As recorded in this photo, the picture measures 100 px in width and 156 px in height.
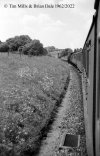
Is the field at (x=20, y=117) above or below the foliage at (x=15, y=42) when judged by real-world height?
below

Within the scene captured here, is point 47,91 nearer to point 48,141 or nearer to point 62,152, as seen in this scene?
point 48,141

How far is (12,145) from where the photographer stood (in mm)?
7152

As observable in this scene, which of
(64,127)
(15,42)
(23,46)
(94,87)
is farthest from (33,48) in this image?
(94,87)

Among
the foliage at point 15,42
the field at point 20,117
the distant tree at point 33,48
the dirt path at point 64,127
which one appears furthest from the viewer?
Answer: the foliage at point 15,42

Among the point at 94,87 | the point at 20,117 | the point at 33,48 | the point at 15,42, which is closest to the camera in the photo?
the point at 94,87

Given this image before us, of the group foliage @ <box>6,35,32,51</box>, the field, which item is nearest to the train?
the field

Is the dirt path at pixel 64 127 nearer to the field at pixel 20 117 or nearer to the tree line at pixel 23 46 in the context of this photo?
the field at pixel 20 117

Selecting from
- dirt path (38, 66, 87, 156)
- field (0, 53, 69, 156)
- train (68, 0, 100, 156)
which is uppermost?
train (68, 0, 100, 156)

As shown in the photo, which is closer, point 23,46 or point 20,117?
point 20,117

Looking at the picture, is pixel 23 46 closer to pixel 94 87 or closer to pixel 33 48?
pixel 33 48

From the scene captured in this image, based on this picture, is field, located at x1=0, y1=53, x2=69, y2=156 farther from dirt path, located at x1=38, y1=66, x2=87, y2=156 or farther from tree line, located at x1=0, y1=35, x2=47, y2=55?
tree line, located at x1=0, y1=35, x2=47, y2=55

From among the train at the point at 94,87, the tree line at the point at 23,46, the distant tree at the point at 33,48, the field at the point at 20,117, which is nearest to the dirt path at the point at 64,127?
the field at the point at 20,117

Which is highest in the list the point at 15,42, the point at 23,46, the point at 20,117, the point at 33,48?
the point at 15,42

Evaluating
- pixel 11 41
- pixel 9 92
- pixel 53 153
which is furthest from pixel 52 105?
pixel 11 41
